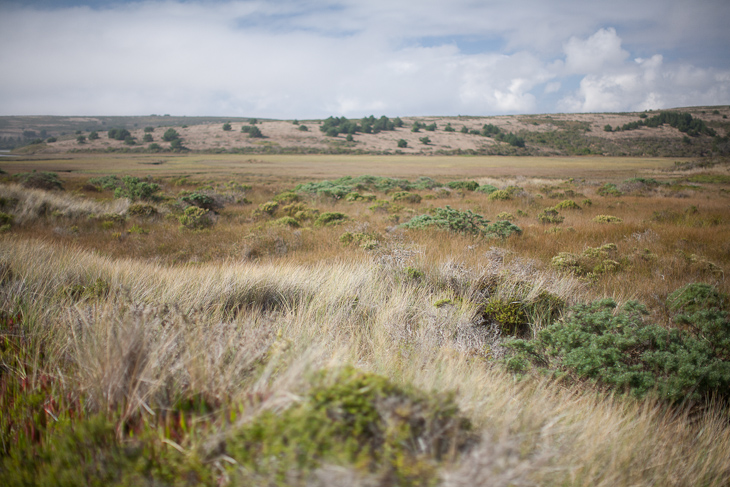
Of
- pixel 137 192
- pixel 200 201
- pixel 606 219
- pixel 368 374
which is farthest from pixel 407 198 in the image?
pixel 368 374

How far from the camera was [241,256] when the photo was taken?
7.80 m

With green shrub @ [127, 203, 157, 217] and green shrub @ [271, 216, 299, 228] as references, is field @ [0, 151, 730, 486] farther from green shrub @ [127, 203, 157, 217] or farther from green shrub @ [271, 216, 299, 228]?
green shrub @ [127, 203, 157, 217]

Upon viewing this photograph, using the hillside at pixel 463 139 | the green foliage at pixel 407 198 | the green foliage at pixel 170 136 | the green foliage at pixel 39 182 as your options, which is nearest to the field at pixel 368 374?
the green foliage at pixel 407 198

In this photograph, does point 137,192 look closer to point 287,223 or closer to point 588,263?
point 287,223

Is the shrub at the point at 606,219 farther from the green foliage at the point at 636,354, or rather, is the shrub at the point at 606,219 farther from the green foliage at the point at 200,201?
the green foliage at the point at 200,201

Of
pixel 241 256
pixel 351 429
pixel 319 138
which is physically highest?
pixel 319 138

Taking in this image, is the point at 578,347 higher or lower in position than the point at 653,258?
lower

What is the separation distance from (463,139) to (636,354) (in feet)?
347

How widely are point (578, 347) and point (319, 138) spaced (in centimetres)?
10112

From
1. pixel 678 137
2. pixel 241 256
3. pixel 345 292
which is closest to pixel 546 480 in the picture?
pixel 345 292

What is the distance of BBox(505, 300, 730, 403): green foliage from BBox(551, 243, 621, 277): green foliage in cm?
306

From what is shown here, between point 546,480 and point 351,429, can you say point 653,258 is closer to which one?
point 546,480

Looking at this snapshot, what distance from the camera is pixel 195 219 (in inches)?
459

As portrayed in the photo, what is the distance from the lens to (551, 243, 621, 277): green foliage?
635 cm
